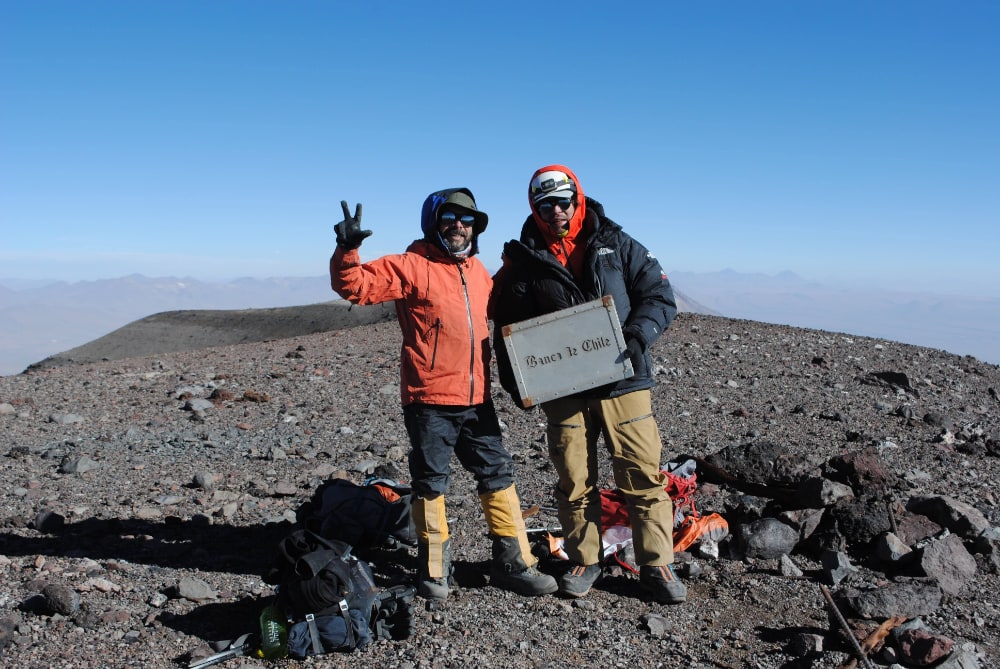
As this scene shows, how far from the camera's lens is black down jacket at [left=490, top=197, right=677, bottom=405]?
4176mm

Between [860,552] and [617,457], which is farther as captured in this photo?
[860,552]

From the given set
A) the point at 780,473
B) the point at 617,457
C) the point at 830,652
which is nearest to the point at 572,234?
the point at 617,457

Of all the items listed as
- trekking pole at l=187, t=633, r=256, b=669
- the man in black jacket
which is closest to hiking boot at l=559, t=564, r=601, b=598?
the man in black jacket

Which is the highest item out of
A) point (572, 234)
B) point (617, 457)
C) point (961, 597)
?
point (572, 234)

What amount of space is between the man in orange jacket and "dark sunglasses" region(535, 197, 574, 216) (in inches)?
13.2

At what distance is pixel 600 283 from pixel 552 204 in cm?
47

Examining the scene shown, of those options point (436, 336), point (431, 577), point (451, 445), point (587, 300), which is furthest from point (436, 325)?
point (431, 577)

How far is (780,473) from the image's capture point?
6.20 meters

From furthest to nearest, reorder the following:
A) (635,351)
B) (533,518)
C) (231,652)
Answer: (533,518) < (635,351) < (231,652)

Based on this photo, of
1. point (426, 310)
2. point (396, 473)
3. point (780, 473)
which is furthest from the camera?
point (396, 473)

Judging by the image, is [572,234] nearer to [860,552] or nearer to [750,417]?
[860,552]

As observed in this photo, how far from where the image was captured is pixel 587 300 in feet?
13.8

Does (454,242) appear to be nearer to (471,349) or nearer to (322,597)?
(471,349)

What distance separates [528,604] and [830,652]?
1482mm
